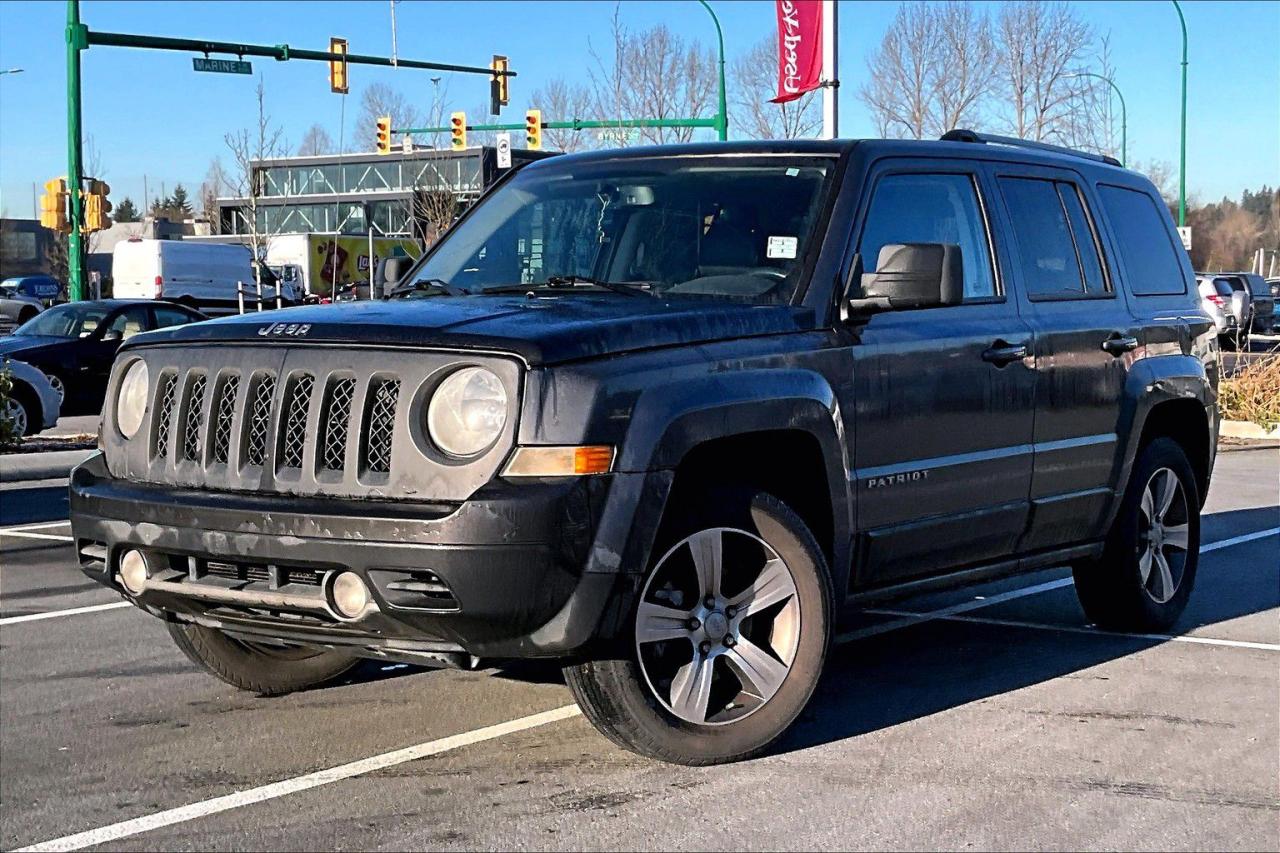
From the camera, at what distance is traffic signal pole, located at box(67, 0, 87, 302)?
2533 centimetres

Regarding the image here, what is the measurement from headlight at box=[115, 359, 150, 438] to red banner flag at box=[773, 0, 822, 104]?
14.4 meters

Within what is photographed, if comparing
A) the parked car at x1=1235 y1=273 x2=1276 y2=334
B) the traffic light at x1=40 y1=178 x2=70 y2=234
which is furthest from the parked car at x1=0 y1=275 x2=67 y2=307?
the parked car at x1=1235 y1=273 x2=1276 y2=334

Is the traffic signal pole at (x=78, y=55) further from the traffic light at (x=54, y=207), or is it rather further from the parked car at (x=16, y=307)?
the parked car at (x=16, y=307)

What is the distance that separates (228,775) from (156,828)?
51cm

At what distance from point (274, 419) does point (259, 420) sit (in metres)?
0.10

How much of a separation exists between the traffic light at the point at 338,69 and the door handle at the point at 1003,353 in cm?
2646

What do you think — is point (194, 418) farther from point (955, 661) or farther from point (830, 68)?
point (830, 68)

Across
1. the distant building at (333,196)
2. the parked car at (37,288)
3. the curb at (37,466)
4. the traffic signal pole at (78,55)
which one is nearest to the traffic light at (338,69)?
the traffic signal pole at (78,55)

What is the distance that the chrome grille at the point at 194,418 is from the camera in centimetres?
477

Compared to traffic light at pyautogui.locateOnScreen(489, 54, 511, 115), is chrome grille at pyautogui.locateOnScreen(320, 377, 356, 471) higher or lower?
lower

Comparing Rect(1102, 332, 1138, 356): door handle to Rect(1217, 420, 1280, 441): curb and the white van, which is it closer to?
Rect(1217, 420, 1280, 441): curb

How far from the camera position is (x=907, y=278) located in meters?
5.25

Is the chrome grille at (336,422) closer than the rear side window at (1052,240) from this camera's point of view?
Yes

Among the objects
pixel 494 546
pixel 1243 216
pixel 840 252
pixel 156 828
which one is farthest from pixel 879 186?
pixel 1243 216
